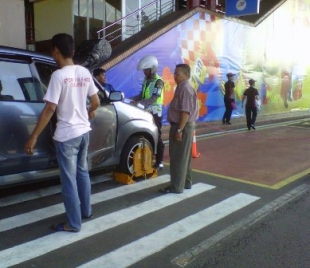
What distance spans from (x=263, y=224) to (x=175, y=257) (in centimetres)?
129

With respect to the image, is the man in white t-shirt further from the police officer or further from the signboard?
the signboard

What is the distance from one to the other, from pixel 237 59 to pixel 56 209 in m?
11.7

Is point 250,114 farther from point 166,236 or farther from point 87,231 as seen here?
point 87,231

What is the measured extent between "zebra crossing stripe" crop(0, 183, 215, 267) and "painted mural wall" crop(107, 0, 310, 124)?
5632mm

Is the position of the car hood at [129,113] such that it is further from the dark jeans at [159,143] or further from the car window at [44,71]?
the car window at [44,71]

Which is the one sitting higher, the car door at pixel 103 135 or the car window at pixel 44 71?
the car window at pixel 44 71

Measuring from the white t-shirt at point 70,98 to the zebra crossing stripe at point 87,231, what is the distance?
3.11ft

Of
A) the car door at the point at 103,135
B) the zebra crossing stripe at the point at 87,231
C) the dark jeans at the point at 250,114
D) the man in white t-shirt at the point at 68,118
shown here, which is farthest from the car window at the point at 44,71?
the dark jeans at the point at 250,114

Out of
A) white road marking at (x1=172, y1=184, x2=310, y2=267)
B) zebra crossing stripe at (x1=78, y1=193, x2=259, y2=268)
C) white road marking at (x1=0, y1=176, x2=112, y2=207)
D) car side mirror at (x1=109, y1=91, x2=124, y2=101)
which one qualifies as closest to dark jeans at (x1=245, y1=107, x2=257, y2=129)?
white road marking at (x1=172, y1=184, x2=310, y2=267)

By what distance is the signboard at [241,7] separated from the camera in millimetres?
12589

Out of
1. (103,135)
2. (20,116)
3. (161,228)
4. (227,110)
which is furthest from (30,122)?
(227,110)

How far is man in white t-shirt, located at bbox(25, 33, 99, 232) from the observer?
3.24 meters

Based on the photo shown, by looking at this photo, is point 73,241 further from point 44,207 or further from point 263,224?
point 263,224

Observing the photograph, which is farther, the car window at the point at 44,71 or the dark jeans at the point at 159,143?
the dark jeans at the point at 159,143
